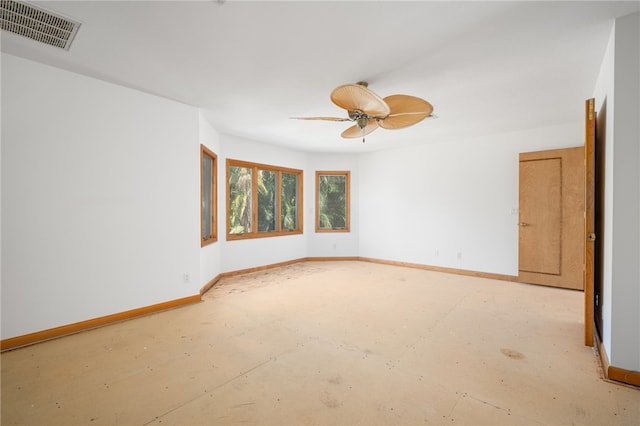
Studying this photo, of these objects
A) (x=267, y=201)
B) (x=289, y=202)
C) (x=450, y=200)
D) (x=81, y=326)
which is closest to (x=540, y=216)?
(x=450, y=200)

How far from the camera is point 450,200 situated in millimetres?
5648

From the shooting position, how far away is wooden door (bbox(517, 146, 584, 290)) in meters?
4.40

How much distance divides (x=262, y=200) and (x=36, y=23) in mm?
4149

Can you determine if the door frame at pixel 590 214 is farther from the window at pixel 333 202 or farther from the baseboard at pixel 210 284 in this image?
the window at pixel 333 202

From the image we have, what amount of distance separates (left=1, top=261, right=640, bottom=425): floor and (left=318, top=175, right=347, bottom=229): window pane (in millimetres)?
3307

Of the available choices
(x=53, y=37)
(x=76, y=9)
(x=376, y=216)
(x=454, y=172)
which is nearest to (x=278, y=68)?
(x=76, y=9)

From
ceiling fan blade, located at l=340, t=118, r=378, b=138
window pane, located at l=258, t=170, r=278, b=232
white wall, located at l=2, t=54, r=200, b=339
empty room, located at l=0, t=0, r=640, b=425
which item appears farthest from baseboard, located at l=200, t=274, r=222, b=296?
ceiling fan blade, located at l=340, t=118, r=378, b=138

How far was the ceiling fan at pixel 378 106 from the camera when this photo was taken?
7.61 ft

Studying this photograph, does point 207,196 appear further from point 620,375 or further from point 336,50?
point 620,375

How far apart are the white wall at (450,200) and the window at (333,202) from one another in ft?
1.34

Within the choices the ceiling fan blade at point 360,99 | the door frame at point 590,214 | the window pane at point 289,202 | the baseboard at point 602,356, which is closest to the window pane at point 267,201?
the window pane at point 289,202

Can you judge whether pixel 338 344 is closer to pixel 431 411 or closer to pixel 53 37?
pixel 431 411

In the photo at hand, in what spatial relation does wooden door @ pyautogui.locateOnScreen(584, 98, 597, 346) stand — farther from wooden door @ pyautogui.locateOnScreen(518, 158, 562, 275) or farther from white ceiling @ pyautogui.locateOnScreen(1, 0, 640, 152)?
wooden door @ pyautogui.locateOnScreen(518, 158, 562, 275)

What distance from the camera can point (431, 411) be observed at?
1782 millimetres
